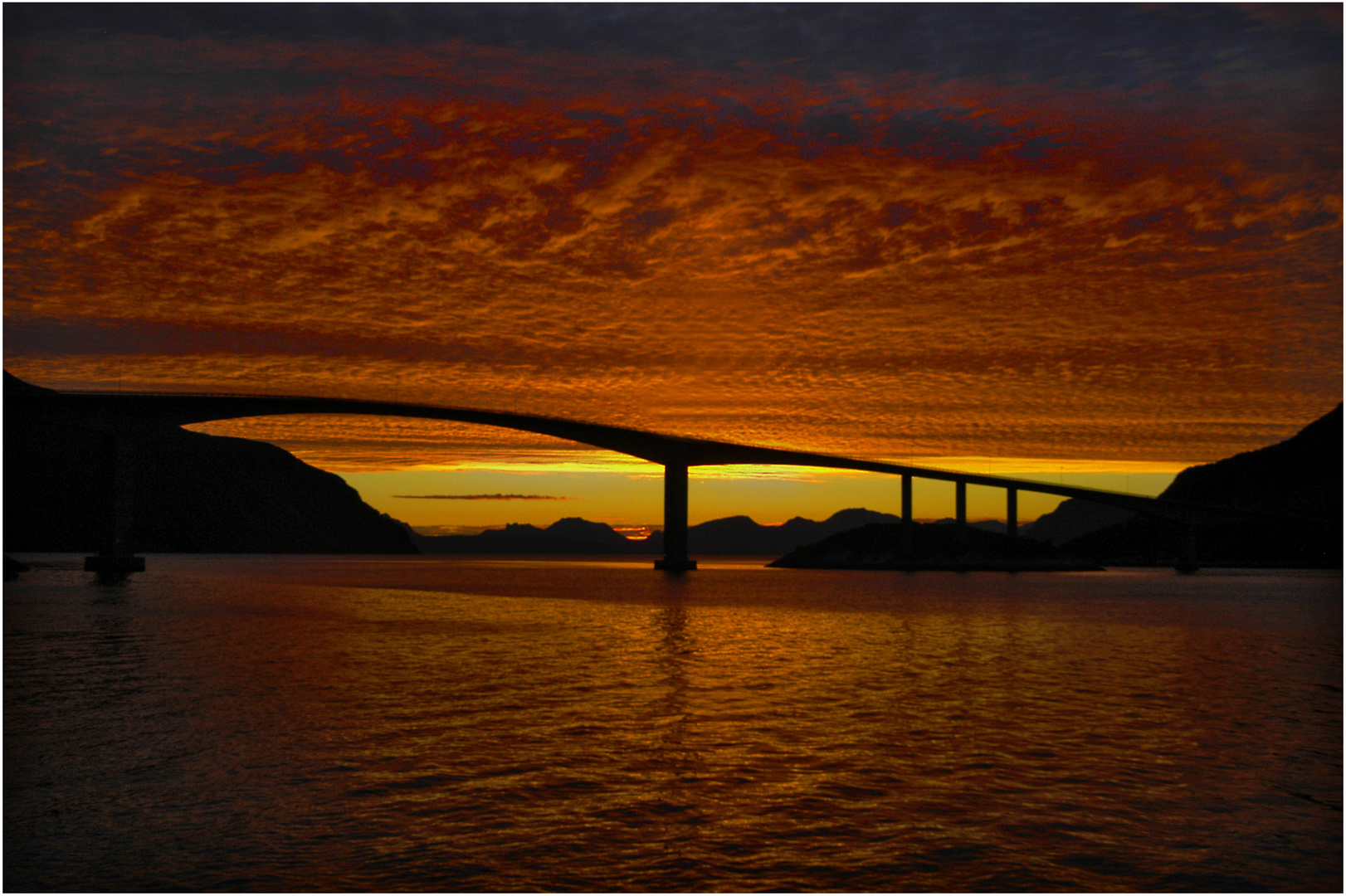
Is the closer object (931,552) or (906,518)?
(906,518)

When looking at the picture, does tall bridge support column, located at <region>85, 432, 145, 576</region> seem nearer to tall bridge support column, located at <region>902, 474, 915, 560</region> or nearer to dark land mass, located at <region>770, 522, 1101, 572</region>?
tall bridge support column, located at <region>902, 474, 915, 560</region>

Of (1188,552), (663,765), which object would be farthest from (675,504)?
(1188,552)

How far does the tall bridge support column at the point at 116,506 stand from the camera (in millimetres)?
93688

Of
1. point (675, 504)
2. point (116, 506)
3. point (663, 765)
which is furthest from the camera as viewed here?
point (675, 504)

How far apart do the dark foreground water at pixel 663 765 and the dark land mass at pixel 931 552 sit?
12619 centimetres

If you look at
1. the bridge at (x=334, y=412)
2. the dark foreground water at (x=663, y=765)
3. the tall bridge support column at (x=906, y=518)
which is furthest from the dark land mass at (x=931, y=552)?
the dark foreground water at (x=663, y=765)

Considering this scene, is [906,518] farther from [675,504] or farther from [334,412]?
[334,412]

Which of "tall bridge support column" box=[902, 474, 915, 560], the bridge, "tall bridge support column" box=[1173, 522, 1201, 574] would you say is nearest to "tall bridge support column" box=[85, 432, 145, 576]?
the bridge

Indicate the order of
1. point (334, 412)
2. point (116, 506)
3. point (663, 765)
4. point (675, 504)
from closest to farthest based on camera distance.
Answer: point (663, 765)
point (116, 506)
point (334, 412)
point (675, 504)

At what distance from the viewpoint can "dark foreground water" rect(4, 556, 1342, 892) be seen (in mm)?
11422

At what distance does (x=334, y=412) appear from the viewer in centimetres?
10006

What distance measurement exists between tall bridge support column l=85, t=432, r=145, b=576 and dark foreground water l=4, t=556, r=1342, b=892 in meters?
62.7

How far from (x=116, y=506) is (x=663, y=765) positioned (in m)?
91.8

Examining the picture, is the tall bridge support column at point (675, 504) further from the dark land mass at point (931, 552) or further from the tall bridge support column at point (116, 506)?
the dark land mass at point (931, 552)
